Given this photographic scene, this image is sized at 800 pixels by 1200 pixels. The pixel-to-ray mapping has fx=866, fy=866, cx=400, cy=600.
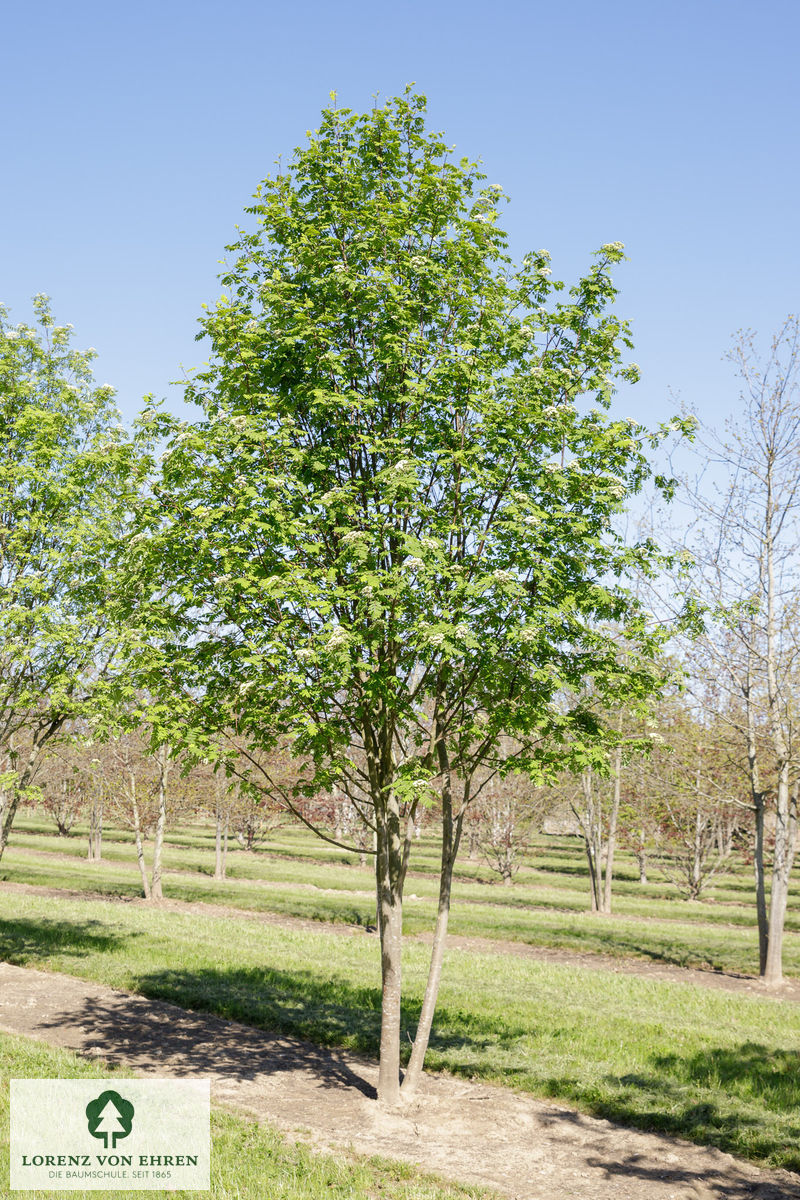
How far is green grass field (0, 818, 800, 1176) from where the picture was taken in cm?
853

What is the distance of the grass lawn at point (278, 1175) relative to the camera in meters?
5.87

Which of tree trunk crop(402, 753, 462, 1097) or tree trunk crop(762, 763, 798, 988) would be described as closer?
tree trunk crop(402, 753, 462, 1097)

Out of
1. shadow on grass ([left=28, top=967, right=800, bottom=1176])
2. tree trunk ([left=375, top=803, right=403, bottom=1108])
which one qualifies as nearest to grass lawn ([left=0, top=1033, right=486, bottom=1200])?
tree trunk ([left=375, top=803, right=403, bottom=1108])

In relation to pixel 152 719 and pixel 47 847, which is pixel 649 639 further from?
pixel 47 847

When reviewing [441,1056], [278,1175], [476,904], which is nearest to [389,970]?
[441,1056]

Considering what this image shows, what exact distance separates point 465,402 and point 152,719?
12.8ft

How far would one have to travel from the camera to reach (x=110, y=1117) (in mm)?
7082

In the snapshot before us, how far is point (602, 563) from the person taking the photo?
301 inches

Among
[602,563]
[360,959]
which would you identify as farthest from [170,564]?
[360,959]

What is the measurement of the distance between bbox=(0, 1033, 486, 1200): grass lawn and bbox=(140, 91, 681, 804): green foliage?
2699 millimetres
